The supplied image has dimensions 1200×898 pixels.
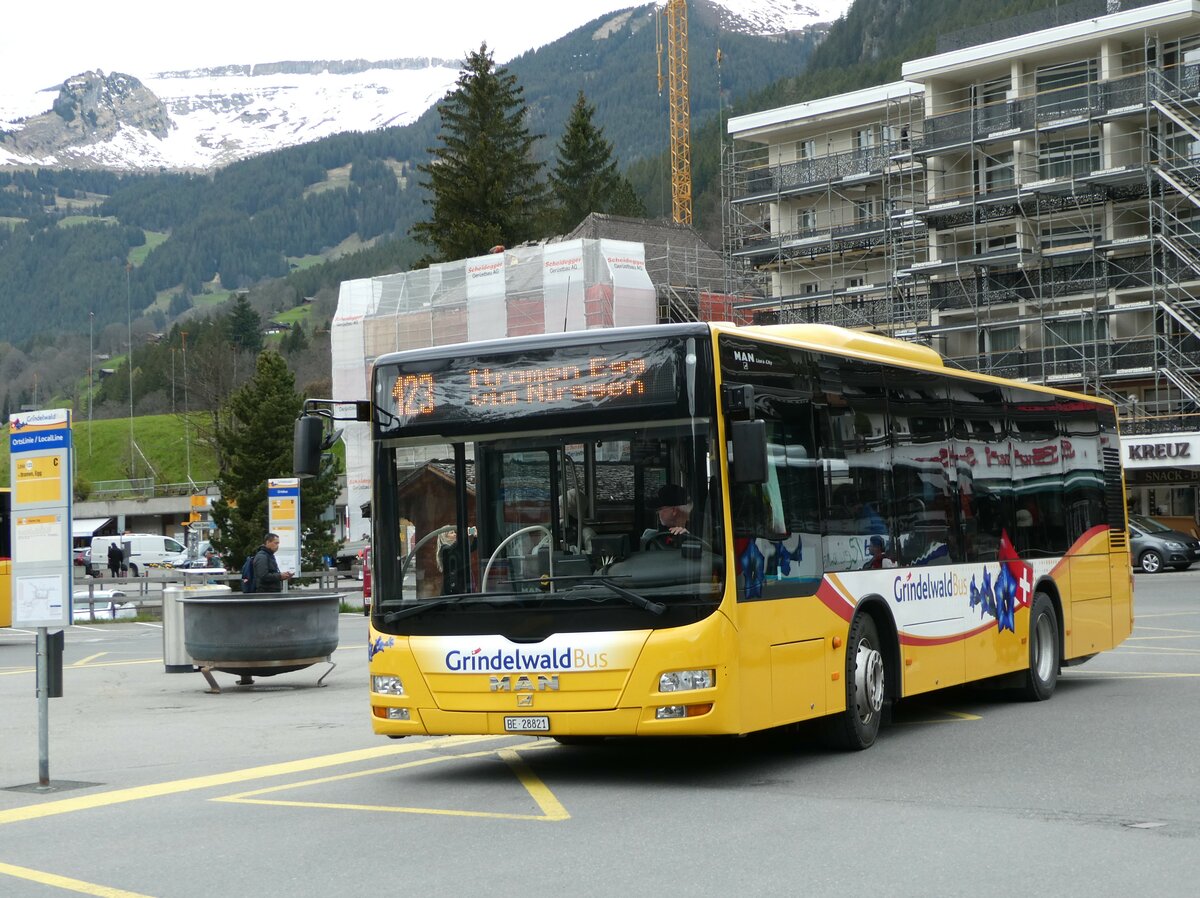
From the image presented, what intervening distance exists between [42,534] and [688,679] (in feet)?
15.2

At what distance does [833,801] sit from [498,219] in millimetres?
72476

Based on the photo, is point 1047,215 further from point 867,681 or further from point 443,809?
point 443,809

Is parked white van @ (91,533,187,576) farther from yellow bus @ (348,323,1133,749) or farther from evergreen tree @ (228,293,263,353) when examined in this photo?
evergreen tree @ (228,293,263,353)

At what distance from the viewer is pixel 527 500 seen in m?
10.6

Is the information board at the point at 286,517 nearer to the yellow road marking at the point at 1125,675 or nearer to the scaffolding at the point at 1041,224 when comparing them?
the yellow road marking at the point at 1125,675

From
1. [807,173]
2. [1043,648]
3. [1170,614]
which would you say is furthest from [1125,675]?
[807,173]

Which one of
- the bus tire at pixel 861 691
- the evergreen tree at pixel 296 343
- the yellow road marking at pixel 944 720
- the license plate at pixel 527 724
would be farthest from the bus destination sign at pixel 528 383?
the evergreen tree at pixel 296 343

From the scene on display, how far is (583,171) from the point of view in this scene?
10106 cm

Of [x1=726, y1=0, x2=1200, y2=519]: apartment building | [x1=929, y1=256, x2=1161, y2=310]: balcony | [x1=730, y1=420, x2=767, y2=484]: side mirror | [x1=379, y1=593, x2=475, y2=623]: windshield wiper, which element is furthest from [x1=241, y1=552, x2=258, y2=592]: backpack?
[x1=929, y1=256, x2=1161, y2=310]: balcony

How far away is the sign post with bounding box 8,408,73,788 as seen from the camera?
37.0 feet

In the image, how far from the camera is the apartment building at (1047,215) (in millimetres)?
59906

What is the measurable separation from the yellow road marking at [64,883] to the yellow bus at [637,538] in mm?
3079

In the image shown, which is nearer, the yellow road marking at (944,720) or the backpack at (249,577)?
the yellow road marking at (944,720)

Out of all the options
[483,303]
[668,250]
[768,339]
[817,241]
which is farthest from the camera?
[817,241]
